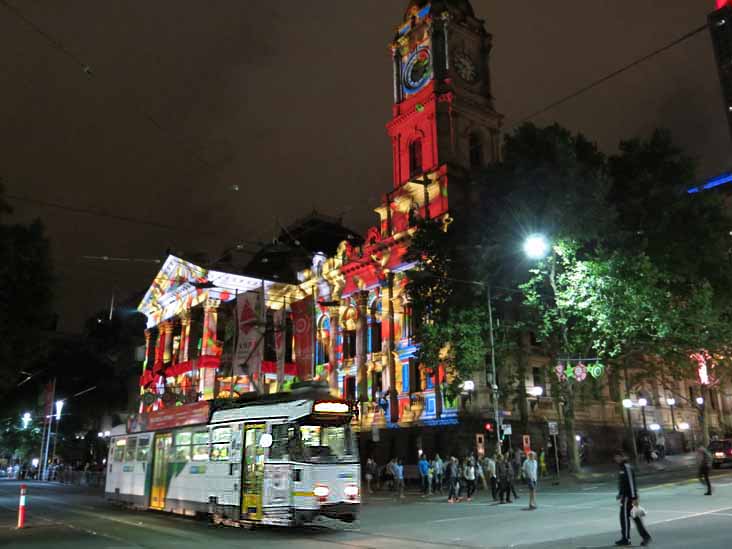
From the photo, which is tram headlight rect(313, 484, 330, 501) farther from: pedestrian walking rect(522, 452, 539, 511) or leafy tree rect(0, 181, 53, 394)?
leafy tree rect(0, 181, 53, 394)

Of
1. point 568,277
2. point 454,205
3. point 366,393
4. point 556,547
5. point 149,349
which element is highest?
point 454,205

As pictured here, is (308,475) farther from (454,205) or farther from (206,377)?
(206,377)

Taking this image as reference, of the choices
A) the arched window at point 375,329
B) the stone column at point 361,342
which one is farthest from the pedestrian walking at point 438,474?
the arched window at point 375,329

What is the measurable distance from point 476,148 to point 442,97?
474 centimetres

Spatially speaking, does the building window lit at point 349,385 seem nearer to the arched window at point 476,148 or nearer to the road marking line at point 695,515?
the arched window at point 476,148

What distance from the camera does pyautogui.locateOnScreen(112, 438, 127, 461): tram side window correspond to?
23.8 meters

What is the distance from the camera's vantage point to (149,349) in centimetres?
6788

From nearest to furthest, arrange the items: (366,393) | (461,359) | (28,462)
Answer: (461,359)
(366,393)
(28,462)

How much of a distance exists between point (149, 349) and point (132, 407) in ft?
20.7

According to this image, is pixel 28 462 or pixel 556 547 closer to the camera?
pixel 556 547

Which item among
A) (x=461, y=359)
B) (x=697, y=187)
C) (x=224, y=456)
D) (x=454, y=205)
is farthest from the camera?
(x=454, y=205)

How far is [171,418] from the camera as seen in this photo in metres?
20.2

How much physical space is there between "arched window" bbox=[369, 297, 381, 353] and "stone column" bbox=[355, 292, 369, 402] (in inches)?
18.6

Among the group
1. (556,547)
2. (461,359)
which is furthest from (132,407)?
(556,547)
